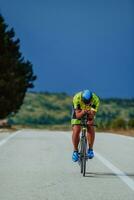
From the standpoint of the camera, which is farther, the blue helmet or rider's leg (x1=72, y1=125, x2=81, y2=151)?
rider's leg (x1=72, y1=125, x2=81, y2=151)

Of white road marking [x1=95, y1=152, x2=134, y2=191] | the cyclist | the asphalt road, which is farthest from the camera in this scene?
the cyclist

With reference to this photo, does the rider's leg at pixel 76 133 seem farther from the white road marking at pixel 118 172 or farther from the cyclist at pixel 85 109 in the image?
the white road marking at pixel 118 172

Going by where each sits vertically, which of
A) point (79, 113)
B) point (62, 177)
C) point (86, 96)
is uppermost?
point (86, 96)

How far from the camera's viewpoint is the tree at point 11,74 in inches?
2250

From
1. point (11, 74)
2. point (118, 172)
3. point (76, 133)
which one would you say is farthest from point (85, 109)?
point (11, 74)

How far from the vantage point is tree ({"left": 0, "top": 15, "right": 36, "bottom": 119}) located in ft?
188

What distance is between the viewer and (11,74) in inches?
2308

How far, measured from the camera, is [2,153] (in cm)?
1794

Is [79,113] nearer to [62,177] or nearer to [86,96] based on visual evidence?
[86,96]

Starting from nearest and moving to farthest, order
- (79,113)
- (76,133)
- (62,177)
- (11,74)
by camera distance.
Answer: (62,177) → (79,113) → (76,133) → (11,74)

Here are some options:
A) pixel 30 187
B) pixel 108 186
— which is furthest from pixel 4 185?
pixel 108 186

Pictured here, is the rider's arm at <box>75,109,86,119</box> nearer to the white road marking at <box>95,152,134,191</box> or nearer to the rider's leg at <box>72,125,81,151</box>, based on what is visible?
the rider's leg at <box>72,125,81,151</box>

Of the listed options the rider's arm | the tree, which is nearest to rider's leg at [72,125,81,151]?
the rider's arm

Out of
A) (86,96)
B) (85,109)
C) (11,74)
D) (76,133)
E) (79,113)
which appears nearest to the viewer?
(86,96)
